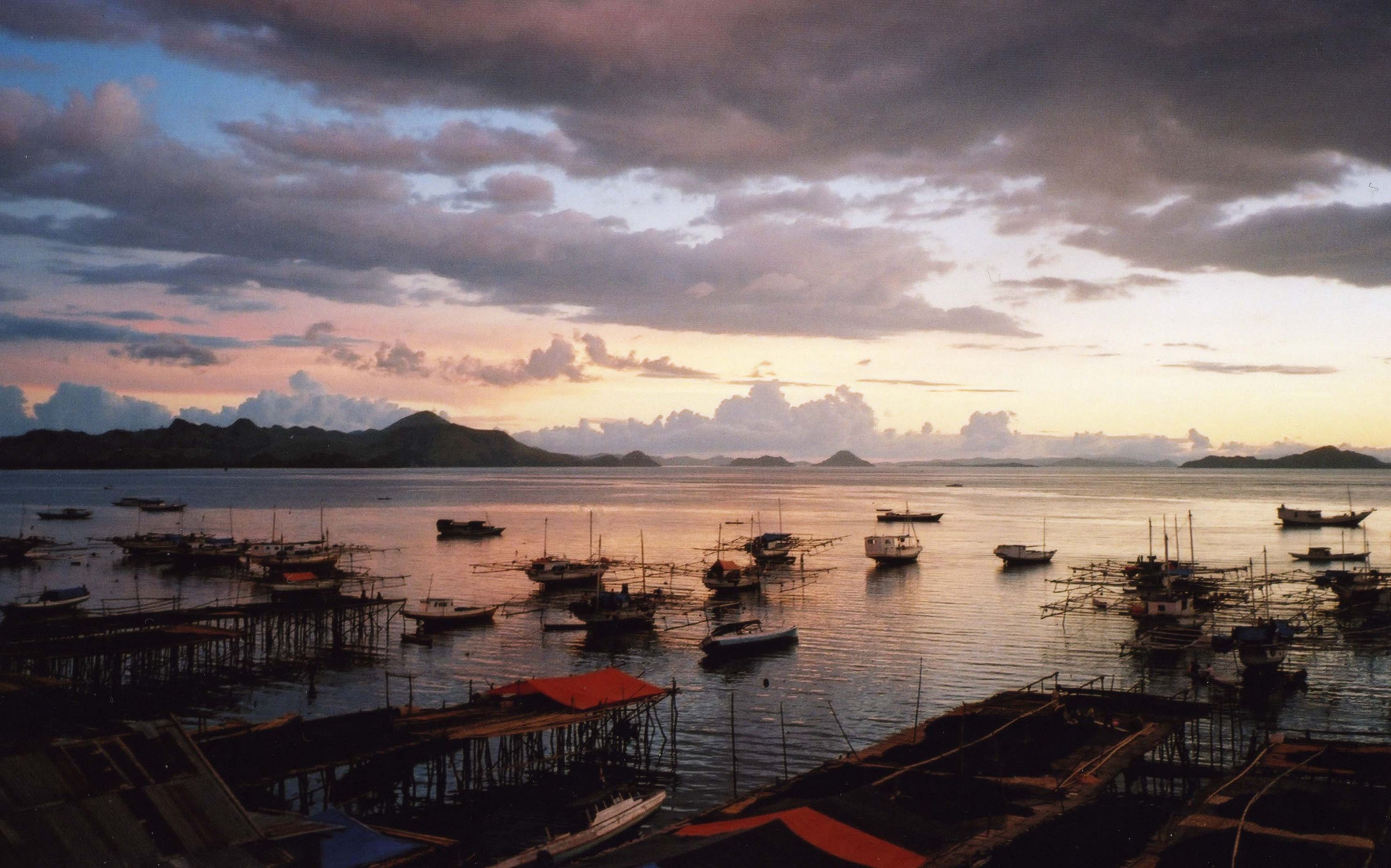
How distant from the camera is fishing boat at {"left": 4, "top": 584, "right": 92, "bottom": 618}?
181 feet

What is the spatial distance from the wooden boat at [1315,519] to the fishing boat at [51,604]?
471 ft

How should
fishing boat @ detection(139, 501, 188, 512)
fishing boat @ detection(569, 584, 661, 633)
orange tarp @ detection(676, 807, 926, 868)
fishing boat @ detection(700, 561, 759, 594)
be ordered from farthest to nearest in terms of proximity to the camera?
1. fishing boat @ detection(139, 501, 188, 512)
2. fishing boat @ detection(700, 561, 759, 594)
3. fishing boat @ detection(569, 584, 661, 633)
4. orange tarp @ detection(676, 807, 926, 868)

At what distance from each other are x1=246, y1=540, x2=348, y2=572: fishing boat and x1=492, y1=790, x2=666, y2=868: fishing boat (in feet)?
179

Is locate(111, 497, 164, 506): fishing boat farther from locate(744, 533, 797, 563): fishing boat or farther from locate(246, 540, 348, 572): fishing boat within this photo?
locate(744, 533, 797, 563): fishing boat

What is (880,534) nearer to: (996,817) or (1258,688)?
(1258,688)

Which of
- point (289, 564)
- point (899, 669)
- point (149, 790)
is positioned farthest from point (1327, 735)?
point (289, 564)

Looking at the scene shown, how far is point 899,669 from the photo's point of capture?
1816 inches

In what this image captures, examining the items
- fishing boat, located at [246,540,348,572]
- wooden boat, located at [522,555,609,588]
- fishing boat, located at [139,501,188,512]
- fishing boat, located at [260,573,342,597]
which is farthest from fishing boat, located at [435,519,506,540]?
fishing boat, located at [139,501,188,512]

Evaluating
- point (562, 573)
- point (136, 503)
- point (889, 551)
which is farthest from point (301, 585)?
point (136, 503)

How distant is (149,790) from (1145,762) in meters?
27.8

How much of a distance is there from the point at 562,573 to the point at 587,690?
44.4m

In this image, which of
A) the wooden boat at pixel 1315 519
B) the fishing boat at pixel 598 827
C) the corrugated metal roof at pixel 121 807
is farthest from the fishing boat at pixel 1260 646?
the wooden boat at pixel 1315 519

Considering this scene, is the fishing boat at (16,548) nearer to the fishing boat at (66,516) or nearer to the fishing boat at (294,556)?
the fishing boat at (294,556)

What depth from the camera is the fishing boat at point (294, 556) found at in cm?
7950
